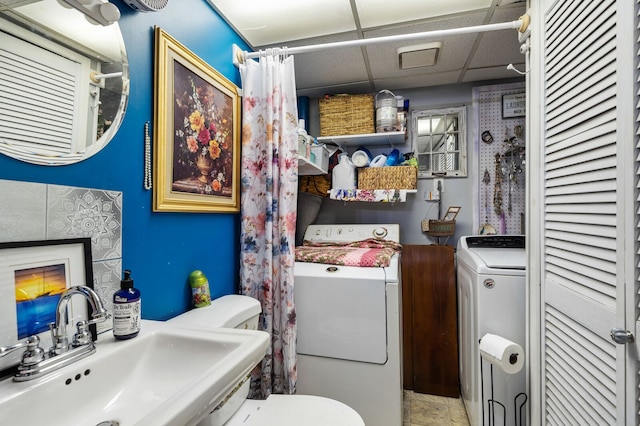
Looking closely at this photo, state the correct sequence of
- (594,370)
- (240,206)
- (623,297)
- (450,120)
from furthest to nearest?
(450,120) → (240,206) → (594,370) → (623,297)

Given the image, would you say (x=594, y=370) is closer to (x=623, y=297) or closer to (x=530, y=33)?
(x=623, y=297)

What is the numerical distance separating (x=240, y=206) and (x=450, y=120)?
200cm

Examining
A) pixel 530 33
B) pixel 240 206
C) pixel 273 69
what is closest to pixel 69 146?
pixel 240 206

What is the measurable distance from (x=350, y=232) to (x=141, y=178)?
64.3 inches

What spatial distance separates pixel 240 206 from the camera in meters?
1.86

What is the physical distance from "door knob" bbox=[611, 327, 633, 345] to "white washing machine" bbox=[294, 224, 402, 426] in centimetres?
97

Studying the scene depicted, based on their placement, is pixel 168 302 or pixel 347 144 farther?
pixel 347 144

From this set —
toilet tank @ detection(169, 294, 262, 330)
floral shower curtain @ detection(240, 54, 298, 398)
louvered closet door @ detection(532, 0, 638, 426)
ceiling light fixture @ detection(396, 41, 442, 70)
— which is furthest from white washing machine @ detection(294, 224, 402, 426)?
ceiling light fixture @ detection(396, 41, 442, 70)

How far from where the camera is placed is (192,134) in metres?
1.45

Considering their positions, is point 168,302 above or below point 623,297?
below

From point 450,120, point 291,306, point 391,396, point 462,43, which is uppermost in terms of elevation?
point 462,43

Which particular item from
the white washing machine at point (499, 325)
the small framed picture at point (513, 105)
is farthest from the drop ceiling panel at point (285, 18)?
the white washing machine at point (499, 325)

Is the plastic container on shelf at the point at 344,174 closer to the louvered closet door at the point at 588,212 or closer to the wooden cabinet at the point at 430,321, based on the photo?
the wooden cabinet at the point at 430,321

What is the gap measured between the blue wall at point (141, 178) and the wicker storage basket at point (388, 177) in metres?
1.32
